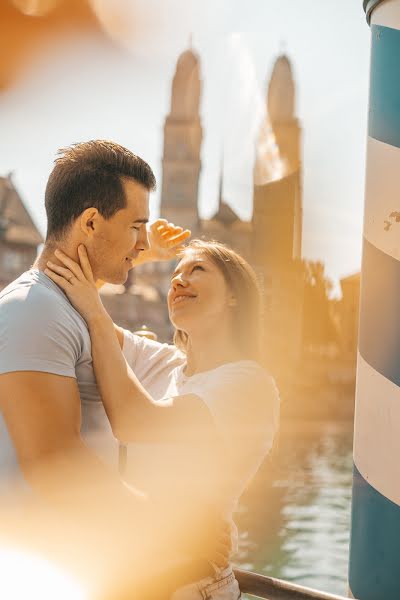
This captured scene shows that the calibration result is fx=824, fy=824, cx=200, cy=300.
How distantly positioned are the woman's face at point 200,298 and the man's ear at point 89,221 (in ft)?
1.37

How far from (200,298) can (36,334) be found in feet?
2.04

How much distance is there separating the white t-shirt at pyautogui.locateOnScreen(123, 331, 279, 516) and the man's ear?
39cm

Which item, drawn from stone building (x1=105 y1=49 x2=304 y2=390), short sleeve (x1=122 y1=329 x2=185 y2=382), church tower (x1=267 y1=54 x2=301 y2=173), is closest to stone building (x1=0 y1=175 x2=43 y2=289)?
stone building (x1=105 y1=49 x2=304 y2=390)

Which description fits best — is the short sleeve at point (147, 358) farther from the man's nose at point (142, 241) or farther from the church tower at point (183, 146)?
the church tower at point (183, 146)

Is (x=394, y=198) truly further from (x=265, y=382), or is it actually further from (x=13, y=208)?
(x=13, y=208)

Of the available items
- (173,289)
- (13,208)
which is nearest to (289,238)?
(13,208)

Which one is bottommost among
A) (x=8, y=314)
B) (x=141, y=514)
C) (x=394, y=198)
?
(x=141, y=514)

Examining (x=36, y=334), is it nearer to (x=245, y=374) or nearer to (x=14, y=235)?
(x=245, y=374)

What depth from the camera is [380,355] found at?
Result: 1.54 m

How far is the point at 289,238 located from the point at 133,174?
177ft

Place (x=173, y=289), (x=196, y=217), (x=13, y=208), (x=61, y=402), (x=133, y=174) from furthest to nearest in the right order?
1. (x=196, y=217)
2. (x=13, y=208)
3. (x=173, y=289)
4. (x=133, y=174)
5. (x=61, y=402)

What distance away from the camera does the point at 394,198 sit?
153cm

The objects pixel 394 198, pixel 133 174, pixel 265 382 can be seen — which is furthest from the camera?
pixel 265 382

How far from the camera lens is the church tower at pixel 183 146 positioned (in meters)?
55.8
